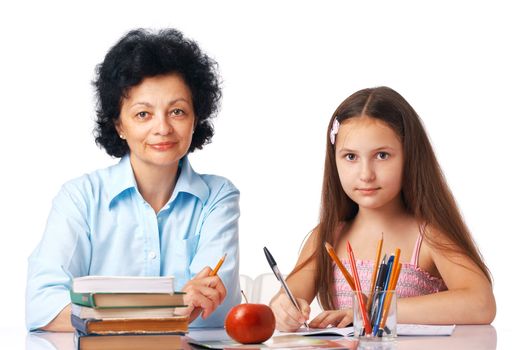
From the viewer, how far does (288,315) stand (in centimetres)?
174

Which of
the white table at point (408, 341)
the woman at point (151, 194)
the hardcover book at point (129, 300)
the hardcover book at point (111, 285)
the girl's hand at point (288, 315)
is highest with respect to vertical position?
the woman at point (151, 194)

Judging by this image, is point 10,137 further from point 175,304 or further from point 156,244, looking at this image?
point 175,304

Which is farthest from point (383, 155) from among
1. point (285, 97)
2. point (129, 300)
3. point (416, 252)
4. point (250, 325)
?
point (285, 97)

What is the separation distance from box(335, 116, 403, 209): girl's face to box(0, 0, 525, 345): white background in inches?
58.0

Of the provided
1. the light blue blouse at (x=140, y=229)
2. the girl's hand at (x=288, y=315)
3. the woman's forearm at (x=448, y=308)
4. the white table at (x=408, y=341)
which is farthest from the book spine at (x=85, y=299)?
the woman's forearm at (x=448, y=308)

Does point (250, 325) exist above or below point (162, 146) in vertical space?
below

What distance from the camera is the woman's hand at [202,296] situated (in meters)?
1.74

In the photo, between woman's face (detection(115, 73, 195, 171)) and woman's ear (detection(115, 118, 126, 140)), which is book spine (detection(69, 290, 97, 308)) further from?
woman's ear (detection(115, 118, 126, 140))

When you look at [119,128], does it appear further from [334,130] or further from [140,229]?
[334,130]

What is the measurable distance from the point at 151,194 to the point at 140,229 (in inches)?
4.0

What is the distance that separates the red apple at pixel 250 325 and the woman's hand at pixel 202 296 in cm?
30

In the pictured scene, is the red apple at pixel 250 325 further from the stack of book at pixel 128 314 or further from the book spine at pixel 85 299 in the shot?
the book spine at pixel 85 299

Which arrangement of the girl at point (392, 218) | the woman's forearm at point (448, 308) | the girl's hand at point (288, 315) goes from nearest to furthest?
1. the girl's hand at point (288, 315)
2. the woman's forearm at point (448, 308)
3. the girl at point (392, 218)

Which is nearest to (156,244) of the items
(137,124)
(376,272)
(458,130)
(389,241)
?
(137,124)
